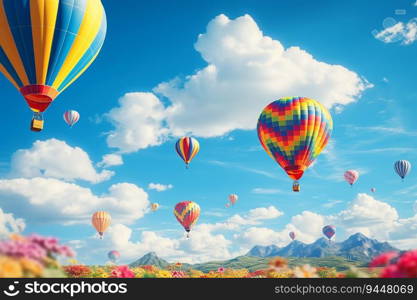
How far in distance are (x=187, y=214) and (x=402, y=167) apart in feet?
178

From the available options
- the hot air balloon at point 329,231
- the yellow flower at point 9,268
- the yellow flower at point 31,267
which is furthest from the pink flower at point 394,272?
the hot air balloon at point 329,231

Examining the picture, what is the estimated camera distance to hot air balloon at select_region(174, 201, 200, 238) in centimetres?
9269

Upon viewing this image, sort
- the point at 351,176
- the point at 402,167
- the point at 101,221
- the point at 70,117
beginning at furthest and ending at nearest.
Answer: the point at 351,176
the point at 402,167
the point at 101,221
the point at 70,117

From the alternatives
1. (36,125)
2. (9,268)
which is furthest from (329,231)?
(9,268)

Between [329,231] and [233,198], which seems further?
[329,231]

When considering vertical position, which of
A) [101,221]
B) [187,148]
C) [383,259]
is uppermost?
[187,148]

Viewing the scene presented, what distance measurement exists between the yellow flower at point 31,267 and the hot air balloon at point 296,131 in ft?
138

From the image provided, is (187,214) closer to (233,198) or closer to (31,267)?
(233,198)

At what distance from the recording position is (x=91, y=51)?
3544 centimetres

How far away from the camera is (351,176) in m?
115

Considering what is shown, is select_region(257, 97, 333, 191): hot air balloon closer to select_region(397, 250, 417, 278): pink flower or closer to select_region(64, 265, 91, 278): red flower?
select_region(64, 265, 91, 278): red flower

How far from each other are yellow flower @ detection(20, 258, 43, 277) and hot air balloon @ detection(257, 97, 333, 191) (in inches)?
1655

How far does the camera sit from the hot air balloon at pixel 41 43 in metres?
31.4

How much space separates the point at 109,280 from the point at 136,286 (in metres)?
0.53
